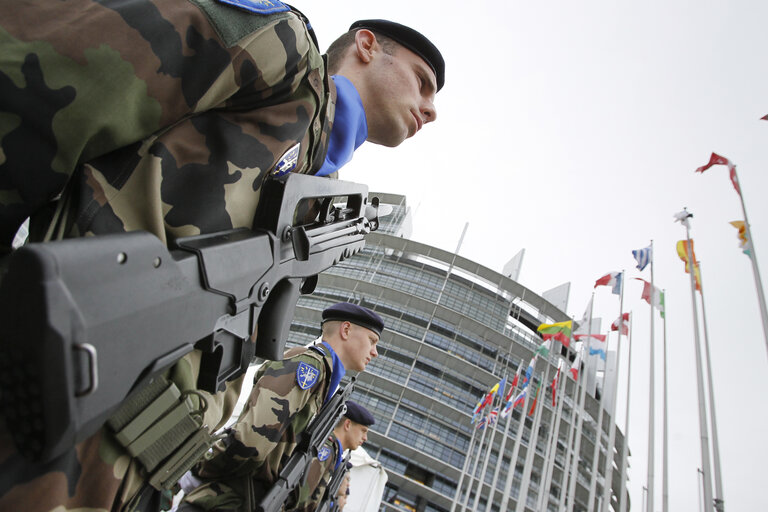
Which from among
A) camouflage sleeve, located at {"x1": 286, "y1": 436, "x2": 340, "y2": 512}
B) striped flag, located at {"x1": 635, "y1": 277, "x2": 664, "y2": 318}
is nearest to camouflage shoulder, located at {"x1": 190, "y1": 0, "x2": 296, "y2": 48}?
camouflage sleeve, located at {"x1": 286, "y1": 436, "x2": 340, "y2": 512}

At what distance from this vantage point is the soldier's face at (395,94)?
161 cm

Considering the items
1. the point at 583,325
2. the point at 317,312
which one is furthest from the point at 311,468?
the point at 317,312

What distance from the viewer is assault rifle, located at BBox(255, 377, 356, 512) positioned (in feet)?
7.97

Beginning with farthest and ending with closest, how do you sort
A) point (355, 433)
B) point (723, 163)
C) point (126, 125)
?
point (723, 163), point (355, 433), point (126, 125)

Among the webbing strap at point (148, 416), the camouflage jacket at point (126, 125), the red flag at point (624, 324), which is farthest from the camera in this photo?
the red flag at point (624, 324)

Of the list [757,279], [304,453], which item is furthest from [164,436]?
[757,279]

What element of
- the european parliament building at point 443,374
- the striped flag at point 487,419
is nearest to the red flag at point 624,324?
the striped flag at point 487,419

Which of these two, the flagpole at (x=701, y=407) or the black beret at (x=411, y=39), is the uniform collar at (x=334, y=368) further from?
the flagpole at (x=701, y=407)

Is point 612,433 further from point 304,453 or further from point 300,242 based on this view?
point 300,242

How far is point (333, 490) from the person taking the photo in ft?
13.4

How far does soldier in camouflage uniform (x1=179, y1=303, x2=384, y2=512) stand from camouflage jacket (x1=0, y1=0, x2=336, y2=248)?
1494 mm

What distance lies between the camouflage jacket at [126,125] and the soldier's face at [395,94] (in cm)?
58

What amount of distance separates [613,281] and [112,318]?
1504cm

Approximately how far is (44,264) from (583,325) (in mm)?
17480
